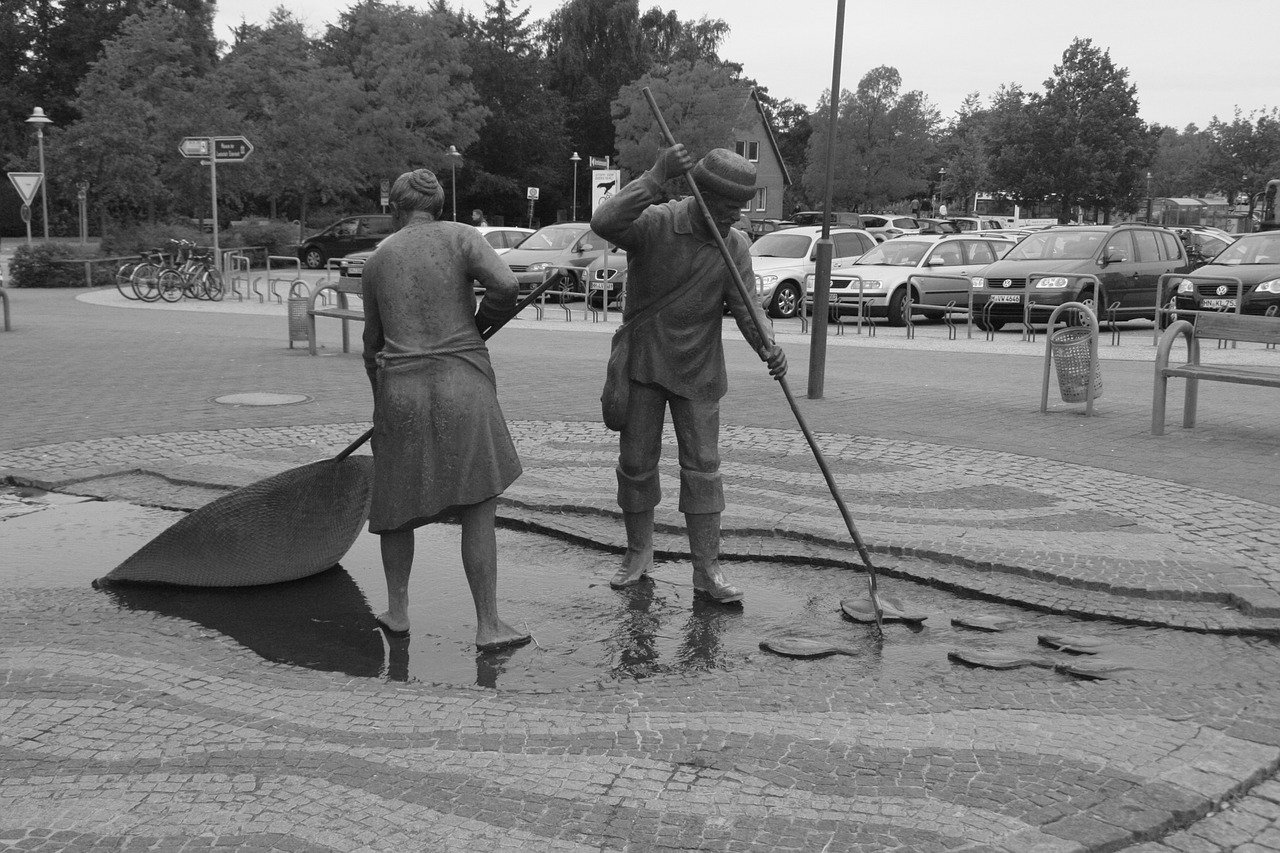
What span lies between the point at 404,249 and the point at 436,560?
1.92m

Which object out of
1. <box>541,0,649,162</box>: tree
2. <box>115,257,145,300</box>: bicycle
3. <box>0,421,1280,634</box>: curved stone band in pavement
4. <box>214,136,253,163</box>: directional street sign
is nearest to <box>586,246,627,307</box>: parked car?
<box>214,136,253,163</box>: directional street sign

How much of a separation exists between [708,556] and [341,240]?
3375 cm

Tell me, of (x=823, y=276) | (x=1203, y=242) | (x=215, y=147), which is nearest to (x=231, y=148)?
(x=215, y=147)

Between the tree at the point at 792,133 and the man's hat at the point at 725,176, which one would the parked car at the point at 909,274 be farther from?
the tree at the point at 792,133

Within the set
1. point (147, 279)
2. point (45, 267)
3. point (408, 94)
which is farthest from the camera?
point (408, 94)

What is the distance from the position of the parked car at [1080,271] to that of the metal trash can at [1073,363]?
8788 mm

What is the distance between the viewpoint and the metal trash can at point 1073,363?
10484 mm

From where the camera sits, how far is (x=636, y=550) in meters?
5.75

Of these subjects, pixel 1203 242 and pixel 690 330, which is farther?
pixel 1203 242

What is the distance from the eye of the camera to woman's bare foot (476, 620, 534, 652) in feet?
15.9

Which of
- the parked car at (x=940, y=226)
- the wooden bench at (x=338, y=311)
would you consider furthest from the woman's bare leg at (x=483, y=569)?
the parked car at (x=940, y=226)

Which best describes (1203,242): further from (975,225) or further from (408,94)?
(408,94)

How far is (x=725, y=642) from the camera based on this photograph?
4996 millimetres

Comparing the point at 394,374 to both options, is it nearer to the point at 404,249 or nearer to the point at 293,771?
the point at 404,249
